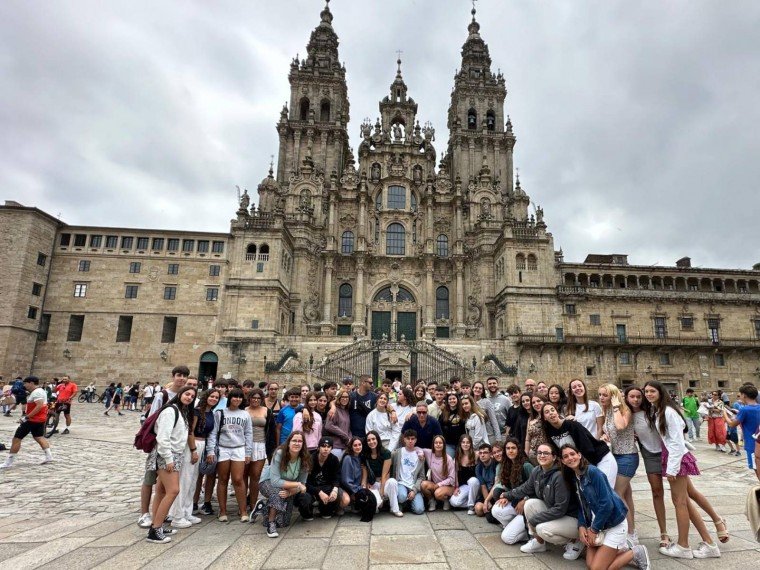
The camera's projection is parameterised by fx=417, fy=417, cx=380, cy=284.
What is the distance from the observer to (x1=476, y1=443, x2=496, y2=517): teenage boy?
6770 mm

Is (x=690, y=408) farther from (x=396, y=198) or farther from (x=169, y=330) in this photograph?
(x=169, y=330)

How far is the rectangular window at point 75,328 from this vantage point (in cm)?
3219

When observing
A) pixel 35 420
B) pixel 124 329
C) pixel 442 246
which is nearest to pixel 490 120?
pixel 442 246

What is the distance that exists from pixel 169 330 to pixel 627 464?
3386 cm

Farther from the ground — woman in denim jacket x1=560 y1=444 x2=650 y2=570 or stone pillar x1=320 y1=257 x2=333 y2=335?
stone pillar x1=320 y1=257 x2=333 y2=335

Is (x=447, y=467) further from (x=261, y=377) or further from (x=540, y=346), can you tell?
(x=540, y=346)

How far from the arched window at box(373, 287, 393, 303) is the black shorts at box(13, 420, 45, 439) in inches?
1229

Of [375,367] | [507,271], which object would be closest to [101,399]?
[375,367]

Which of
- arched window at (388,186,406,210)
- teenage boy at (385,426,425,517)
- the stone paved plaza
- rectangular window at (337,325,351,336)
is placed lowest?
the stone paved plaza

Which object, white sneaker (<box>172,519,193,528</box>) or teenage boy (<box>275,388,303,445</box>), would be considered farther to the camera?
teenage boy (<box>275,388,303,445</box>)

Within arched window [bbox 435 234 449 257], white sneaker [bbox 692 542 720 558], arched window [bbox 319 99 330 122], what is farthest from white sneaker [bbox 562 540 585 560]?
arched window [bbox 319 99 330 122]

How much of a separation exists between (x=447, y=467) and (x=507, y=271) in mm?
30575

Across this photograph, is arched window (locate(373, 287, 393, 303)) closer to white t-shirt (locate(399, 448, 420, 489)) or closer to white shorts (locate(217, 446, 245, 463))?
white t-shirt (locate(399, 448, 420, 489))

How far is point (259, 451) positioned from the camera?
7.00 metres
